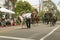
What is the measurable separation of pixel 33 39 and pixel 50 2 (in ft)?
295

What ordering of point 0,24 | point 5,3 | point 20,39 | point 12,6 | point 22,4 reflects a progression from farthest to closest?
point 22,4, point 12,6, point 5,3, point 0,24, point 20,39

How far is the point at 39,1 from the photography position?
10606cm

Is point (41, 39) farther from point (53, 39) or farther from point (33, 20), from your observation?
point (33, 20)

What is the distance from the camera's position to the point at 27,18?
29031 mm

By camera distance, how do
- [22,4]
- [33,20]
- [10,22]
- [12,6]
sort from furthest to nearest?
[22,4] < [12,6] < [33,20] < [10,22]

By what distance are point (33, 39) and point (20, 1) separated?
64.5 metres

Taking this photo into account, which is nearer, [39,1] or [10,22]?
[10,22]

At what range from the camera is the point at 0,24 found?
3167 cm

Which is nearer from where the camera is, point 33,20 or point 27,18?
point 27,18

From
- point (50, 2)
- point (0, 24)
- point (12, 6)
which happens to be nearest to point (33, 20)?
point (0, 24)

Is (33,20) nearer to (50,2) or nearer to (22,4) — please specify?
(22,4)

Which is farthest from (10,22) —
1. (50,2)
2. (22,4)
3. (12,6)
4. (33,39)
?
(50,2)

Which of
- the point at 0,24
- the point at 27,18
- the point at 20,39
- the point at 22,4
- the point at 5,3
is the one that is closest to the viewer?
the point at 20,39

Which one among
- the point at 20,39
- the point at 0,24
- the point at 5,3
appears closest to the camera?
the point at 20,39
